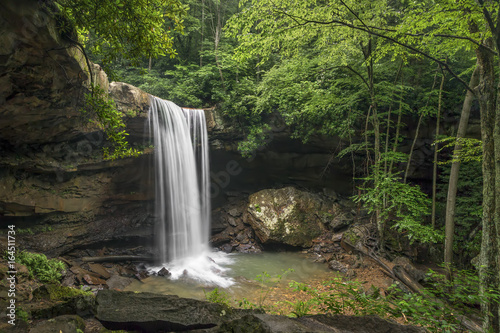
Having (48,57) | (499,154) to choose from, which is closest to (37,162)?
(48,57)

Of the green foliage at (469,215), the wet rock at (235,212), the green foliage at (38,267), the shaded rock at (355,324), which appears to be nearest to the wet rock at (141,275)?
the green foliage at (38,267)

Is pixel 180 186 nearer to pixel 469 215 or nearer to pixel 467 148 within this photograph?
pixel 467 148

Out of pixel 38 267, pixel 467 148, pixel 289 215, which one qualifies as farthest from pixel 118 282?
pixel 467 148

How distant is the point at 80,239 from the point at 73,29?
7.49 meters

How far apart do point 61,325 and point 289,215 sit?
415 inches

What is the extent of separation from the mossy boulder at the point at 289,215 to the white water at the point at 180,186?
8.14ft

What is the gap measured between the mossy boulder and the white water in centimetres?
248

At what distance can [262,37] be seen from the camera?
5.28 m

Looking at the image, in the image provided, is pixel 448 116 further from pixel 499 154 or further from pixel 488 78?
pixel 499 154

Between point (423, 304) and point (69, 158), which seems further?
point (69, 158)

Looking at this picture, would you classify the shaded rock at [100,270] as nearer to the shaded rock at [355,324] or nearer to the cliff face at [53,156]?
the cliff face at [53,156]

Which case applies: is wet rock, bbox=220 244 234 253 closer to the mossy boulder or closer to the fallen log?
the mossy boulder

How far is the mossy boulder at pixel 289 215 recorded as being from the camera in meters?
11.6

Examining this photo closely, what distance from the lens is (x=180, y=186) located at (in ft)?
35.5
